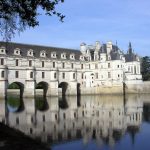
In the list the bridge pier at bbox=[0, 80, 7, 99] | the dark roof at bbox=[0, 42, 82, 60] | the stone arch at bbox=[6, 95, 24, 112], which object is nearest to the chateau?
the dark roof at bbox=[0, 42, 82, 60]

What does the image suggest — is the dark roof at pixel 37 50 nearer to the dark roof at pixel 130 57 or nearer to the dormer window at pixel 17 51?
the dormer window at pixel 17 51

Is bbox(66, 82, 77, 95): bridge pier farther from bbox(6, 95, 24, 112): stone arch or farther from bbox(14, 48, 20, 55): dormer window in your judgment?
bbox(6, 95, 24, 112): stone arch

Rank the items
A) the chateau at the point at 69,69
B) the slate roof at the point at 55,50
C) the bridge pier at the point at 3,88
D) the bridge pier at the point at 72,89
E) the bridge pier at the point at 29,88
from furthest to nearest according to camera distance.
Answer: the bridge pier at the point at 72,89, the slate roof at the point at 55,50, the chateau at the point at 69,69, the bridge pier at the point at 29,88, the bridge pier at the point at 3,88

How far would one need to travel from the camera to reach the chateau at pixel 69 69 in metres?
55.7

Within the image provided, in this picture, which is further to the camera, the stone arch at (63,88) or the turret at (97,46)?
the turret at (97,46)

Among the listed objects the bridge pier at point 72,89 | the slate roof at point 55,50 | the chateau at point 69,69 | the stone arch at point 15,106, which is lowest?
the stone arch at point 15,106

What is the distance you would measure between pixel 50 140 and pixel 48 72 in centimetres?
4447

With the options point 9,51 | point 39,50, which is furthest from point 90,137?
point 39,50

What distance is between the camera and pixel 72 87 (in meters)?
64.1

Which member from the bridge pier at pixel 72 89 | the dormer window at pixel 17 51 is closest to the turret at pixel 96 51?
the bridge pier at pixel 72 89

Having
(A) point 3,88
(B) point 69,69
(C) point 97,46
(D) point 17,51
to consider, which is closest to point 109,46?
(C) point 97,46

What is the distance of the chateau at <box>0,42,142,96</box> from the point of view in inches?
2192

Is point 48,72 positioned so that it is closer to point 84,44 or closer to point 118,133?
point 84,44

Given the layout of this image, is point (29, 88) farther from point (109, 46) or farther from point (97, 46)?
point (97, 46)
